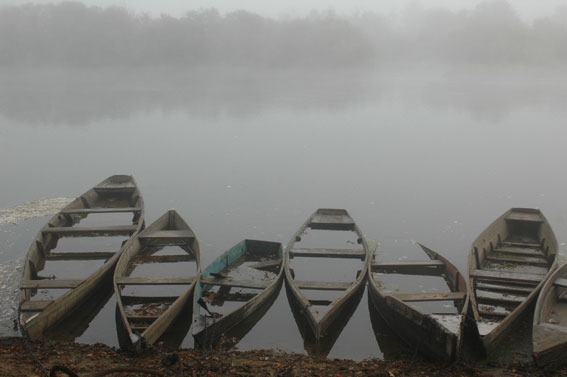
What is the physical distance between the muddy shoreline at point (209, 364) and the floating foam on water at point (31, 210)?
8389 millimetres

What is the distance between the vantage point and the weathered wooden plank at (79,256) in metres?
12.3

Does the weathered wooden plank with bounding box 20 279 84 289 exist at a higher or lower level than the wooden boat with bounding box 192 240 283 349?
higher

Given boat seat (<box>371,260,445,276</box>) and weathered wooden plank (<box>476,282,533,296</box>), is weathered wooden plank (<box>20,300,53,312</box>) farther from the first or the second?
weathered wooden plank (<box>476,282,533,296</box>)

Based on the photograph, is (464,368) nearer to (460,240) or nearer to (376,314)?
(376,314)

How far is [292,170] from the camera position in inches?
892

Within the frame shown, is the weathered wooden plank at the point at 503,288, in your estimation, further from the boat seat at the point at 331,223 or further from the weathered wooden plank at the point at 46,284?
the weathered wooden plank at the point at 46,284

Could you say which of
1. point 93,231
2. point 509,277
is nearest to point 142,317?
point 93,231

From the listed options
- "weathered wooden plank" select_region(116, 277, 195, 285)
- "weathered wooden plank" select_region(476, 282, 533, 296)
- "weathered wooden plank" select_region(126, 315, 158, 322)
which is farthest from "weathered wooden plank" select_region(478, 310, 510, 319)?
"weathered wooden plank" select_region(126, 315, 158, 322)

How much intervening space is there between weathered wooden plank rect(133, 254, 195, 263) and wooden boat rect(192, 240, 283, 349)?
134cm

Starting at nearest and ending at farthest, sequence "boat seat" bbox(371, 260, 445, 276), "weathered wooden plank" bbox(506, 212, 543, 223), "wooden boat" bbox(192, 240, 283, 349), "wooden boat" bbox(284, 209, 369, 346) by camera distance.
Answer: "wooden boat" bbox(192, 240, 283, 349), "wooden boat" bbox(284, 209, 369, 346), "boat seat" bbox(371, 260, 445, 276), "weathered wooden plank" bbox(506, 212, 543, 223)

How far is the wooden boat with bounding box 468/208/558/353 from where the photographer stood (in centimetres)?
895

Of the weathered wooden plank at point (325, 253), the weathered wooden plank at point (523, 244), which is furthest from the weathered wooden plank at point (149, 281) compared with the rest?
the weathered wooden plank at point (523, 244)

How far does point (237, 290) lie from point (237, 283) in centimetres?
72

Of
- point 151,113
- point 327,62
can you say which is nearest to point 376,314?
point 151,113
